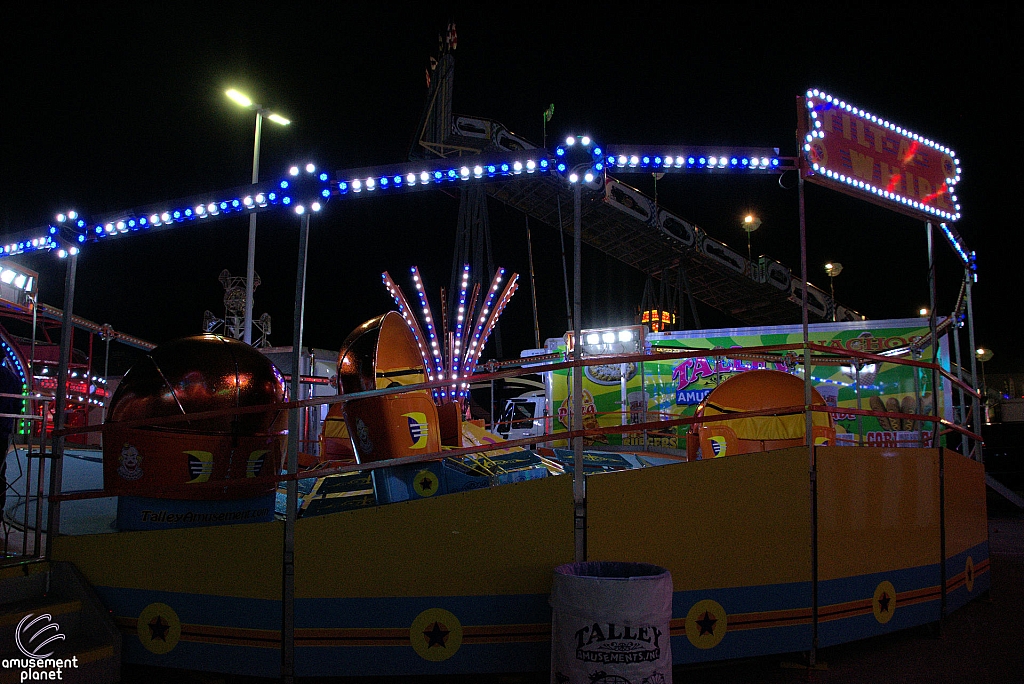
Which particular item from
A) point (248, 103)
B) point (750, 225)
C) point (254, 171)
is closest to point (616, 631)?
point (248, 103)

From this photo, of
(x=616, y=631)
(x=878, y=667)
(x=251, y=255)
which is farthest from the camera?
(x=251, y=255)

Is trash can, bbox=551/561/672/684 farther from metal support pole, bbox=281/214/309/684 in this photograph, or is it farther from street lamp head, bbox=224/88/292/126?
street lamp head, bbox=224/88/292/126

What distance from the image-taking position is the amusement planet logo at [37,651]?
4.51 m

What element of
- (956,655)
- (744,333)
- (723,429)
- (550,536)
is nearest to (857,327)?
(744,333)

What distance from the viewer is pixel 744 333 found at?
19.7 metres

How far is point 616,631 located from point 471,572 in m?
1.27

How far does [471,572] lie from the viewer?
485cm

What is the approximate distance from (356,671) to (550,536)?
5.62ft

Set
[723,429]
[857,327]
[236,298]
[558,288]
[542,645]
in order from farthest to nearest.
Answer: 1. [558,288]
2. [236,298]
3. [857,327]
4. [723,429]
5. [542,645]

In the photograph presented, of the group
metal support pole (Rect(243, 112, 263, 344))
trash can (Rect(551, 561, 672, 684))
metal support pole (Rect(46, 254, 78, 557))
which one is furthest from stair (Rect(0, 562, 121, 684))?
metal support pole (Rect(243, 112, 263, 344))

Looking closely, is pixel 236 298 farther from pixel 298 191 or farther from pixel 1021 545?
pixel 1021 545

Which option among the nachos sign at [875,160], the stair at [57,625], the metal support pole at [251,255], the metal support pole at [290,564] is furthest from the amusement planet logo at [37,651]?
the nachos sign at [875,160]

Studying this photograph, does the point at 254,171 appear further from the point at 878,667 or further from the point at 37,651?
the point at 878,667

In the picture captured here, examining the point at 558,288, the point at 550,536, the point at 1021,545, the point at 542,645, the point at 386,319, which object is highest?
the point at 558,288
